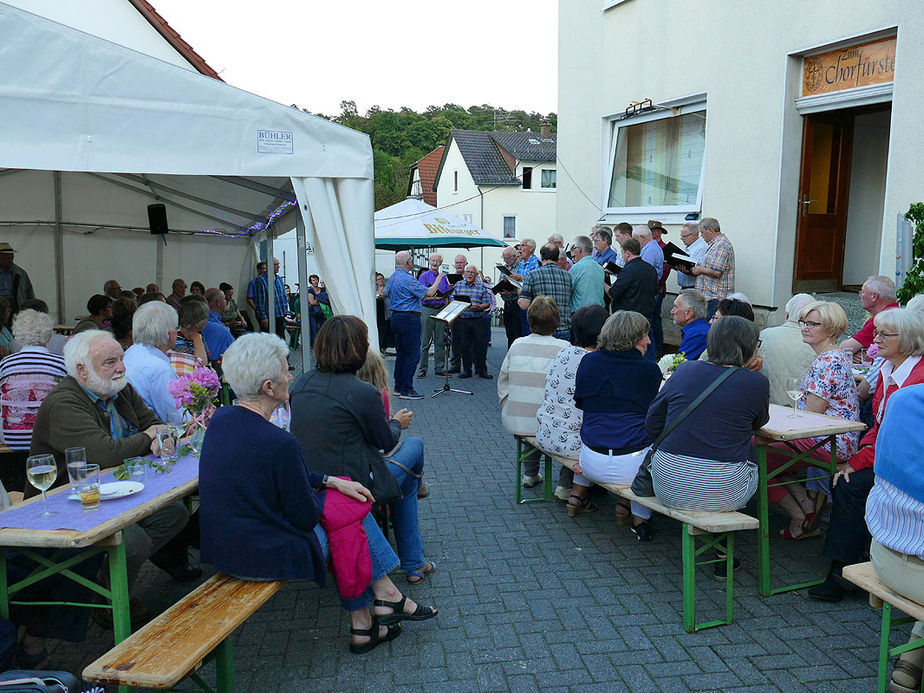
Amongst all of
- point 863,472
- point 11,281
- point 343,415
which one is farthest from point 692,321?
point 11,281

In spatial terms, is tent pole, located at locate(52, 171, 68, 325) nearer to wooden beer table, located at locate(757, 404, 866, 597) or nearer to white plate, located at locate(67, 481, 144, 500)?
white plate, located at locate(67, 481, 144, 500)

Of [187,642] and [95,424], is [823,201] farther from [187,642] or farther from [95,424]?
[187,642]

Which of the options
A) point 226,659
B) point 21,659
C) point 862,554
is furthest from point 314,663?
point 862,554

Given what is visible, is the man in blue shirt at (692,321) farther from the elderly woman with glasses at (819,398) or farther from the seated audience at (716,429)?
the seated audience at (716,429)

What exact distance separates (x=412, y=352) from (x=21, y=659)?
680 centimetres

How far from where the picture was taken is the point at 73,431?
339cm

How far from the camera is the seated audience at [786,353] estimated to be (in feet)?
15.4

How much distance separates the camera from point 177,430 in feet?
11.9

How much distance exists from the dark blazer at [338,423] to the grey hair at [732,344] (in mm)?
1729

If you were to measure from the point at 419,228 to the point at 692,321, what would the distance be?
9839 mm

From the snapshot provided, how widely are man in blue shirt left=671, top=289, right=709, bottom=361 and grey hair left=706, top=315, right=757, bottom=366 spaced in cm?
182

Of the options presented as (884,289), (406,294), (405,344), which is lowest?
(405,344)

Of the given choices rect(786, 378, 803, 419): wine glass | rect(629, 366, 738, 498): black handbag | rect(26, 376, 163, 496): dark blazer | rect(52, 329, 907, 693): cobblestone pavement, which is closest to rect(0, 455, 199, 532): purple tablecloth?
rect(26, 376, 163, 496): dark blazer

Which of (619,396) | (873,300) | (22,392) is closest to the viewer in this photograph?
(22,392)
